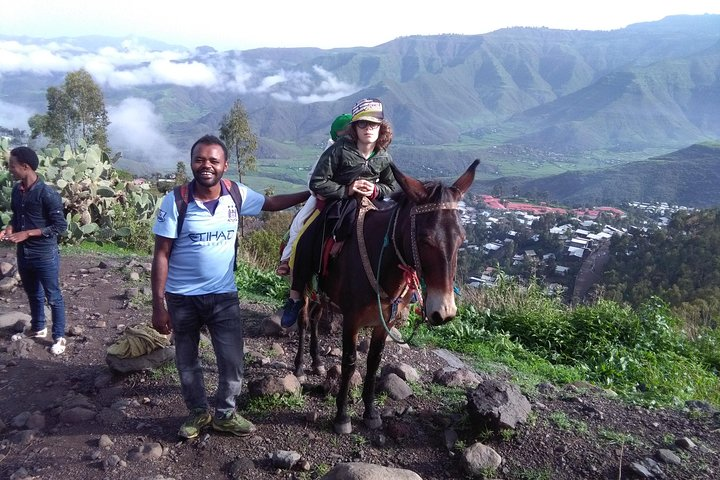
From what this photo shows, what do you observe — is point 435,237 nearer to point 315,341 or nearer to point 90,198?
point 315,341

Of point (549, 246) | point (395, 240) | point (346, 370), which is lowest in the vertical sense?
point (549, 246)

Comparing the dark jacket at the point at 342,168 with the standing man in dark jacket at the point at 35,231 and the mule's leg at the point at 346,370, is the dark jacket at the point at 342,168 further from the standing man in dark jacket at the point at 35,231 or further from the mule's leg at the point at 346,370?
the standing man in dark jacket at the point at 35,231

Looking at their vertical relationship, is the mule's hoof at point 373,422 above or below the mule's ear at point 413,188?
below

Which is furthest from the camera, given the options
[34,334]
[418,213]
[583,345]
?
[583,345]

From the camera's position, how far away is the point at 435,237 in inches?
116

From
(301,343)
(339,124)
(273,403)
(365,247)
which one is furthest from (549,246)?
(365,247)

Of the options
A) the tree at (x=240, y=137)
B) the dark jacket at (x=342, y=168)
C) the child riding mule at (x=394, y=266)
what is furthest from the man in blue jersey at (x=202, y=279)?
the tree at (x=240, y=137)

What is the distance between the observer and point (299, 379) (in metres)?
4.79

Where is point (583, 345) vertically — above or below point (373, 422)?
below

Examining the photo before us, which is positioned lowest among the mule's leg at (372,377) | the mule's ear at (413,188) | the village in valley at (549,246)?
the village in valley at (549,246)

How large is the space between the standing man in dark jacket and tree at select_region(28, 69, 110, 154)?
92.0 feet

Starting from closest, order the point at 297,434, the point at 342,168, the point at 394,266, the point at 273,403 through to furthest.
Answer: the point at 394,266, the point at 297,434, the point at 342,168, the point at 273,403

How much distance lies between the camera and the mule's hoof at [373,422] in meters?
4.05

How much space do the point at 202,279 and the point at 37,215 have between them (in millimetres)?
2723
